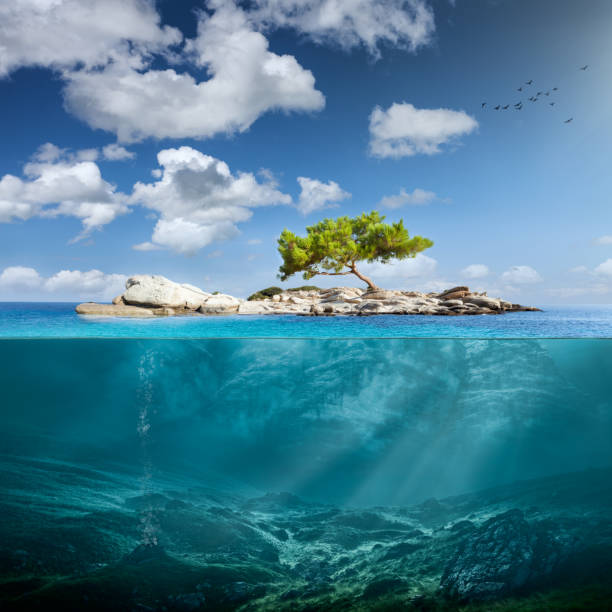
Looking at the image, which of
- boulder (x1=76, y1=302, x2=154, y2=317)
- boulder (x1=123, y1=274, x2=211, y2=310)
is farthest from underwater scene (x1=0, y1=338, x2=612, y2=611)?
boulder (x1=123, y1=274, x2=211, y2=310)

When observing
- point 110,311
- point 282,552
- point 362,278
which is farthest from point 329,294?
point 282,552

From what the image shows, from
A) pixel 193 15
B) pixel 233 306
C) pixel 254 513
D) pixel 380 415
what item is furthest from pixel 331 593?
pixel 233 306

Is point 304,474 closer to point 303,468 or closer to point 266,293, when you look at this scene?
point 303,468

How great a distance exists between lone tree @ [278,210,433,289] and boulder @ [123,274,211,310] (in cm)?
994

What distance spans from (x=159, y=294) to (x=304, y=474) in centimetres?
999

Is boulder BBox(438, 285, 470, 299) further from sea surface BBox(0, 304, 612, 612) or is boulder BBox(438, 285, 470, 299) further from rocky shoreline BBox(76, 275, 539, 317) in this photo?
sea surface BBox(0, 304, 612, 612)

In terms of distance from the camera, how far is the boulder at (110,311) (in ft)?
46.5

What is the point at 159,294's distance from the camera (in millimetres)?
16344

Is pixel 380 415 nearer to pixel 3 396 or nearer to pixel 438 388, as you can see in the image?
pixel 438 388

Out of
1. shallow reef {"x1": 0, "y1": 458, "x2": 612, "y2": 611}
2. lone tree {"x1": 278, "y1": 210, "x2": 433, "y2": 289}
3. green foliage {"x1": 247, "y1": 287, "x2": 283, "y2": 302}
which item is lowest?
shallow reef {"x1": 0, "y1": 458, "x2": 612, "y2": 611}

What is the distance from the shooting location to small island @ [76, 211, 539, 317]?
1642cm

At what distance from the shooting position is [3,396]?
30.7 feet

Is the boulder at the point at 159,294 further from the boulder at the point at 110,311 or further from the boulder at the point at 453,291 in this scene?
the boulder at the point at 453,291

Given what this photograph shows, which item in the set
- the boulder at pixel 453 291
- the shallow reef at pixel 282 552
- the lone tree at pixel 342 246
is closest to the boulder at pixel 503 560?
the shallow reef at pixel 282 552
